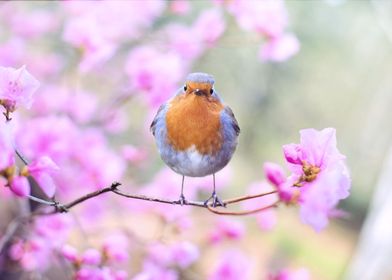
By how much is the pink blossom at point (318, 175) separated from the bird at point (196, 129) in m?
0.10

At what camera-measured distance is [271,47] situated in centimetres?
184

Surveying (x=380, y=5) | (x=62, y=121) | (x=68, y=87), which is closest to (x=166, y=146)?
(x=62, y=121)

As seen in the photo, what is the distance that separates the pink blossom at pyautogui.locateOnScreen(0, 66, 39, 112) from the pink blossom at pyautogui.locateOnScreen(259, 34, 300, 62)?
113 cm

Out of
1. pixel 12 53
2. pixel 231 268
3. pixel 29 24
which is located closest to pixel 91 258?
pixel 231 268

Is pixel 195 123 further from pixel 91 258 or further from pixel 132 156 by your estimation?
pixel 132 156

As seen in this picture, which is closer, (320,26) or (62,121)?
(62,121)

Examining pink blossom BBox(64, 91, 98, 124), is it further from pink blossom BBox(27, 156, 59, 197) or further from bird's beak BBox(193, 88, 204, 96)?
bird's beak BBox(193, 88, 204, 96)

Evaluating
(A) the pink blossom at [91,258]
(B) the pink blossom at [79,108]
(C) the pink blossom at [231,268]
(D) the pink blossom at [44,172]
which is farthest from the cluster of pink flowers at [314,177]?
(B) the pink blossom at [79,108]

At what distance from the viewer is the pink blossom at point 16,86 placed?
80cm

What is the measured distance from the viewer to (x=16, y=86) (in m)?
0.81

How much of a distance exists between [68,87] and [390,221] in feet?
9.85

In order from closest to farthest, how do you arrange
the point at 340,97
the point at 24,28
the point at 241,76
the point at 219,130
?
1. the point at 219,130
2. the point at 24,28
3. the point at 241,76
4. the point at 340,97

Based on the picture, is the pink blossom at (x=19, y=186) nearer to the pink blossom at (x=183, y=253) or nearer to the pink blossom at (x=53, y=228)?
the pink blossom at (x=53, y=228)

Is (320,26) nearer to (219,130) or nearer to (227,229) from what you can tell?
(227,229)
